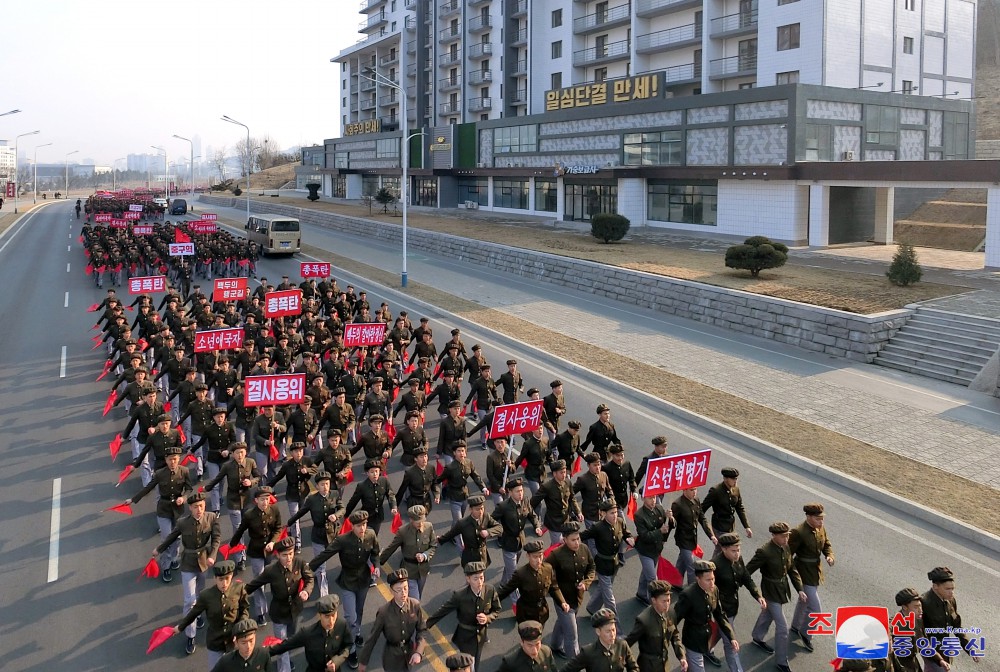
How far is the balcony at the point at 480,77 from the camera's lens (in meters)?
71.9

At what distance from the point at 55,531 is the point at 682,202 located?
40.1 meters

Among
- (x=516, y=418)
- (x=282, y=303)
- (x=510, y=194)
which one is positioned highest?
(x=510, y=194)

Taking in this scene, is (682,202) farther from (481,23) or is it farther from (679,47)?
(481,23)

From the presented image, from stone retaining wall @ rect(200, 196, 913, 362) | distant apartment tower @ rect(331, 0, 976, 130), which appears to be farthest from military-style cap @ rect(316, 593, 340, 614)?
distant apartment tower @ rect(331, 0, 976, 130)

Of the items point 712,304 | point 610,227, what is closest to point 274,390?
point 712,304

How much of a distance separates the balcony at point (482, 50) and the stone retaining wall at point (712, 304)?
3405 cm

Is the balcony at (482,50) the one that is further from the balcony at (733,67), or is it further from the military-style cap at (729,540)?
the military-style cap at (729,540)

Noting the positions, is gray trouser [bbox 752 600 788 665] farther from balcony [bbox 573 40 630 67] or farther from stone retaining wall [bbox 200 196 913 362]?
balcony [bbox 573 40 630 67]

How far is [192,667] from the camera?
8.30 metres

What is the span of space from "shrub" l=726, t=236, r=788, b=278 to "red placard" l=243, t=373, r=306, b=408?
19.1 metres

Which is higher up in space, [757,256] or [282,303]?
[757,256]

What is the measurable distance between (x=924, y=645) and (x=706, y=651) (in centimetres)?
190

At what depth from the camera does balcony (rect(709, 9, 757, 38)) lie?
46156 millimetres

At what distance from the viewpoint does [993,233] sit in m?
30.2
